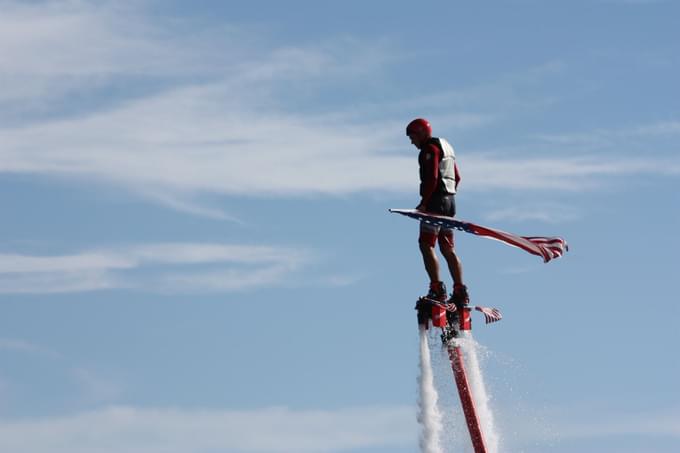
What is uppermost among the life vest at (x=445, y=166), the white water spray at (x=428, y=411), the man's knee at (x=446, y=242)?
the life vest at (x=445, y=166)

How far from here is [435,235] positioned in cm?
3394

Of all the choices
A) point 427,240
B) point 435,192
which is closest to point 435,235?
point 427,240

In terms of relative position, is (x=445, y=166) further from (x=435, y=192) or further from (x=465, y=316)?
(x=465, y=316)

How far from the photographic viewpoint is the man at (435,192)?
3369cm

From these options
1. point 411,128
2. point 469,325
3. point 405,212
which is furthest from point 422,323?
point 411,128

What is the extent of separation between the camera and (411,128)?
34094 millimetres

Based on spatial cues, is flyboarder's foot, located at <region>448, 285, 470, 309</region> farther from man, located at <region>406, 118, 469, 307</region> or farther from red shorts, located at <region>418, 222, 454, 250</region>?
red shorts, located at <region>418, 222, 454, 250</region>

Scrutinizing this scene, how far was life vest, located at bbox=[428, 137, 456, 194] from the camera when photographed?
33812 mm

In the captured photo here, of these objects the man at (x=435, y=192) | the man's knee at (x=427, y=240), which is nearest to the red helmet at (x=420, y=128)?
the man at (x=435, y=192)

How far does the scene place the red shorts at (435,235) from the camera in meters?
33.8

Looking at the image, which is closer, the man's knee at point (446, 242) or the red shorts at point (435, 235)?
the red shorts at point (435, 235)

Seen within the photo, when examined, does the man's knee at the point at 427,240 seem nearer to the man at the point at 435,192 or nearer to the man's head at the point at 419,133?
the man at the point at 435,192

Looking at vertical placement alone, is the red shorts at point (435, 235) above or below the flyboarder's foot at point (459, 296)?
above

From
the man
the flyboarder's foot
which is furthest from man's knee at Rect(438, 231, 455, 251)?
the flyboarder's foot
